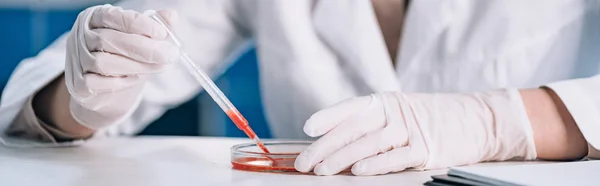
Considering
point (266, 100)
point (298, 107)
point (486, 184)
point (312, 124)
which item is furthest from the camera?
point (266, 100)

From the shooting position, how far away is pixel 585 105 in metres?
1.19

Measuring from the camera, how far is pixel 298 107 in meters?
1.74

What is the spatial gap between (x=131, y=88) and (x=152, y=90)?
1.60ft

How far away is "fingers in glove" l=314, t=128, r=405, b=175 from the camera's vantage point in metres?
1.01

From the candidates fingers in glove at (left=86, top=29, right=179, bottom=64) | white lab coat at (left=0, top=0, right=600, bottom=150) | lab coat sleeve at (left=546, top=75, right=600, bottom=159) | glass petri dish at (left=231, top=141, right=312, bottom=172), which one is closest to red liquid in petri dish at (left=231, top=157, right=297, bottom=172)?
glass petri dish at (left=231, top=141, right=312, bottom=172)

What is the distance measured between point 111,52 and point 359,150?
43 centimetres

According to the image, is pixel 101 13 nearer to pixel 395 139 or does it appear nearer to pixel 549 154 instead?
pixel 395 139

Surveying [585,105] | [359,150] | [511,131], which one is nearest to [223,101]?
[359,150]

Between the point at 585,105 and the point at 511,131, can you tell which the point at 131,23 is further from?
the point at 585,105

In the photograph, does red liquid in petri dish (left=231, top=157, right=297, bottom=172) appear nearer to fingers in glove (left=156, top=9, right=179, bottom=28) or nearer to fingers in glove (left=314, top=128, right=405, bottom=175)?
fingers in glove (left=314, top=128, right=405, bottom=175)

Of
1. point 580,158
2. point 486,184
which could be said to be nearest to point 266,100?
point 580,158

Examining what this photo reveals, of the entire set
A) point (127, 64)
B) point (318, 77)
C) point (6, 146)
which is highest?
point (127, 64)

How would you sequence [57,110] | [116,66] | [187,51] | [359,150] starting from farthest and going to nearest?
[187,51] → [57,110] → [116,66] → [359,150]

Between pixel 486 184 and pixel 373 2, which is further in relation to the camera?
pixel 373 2
